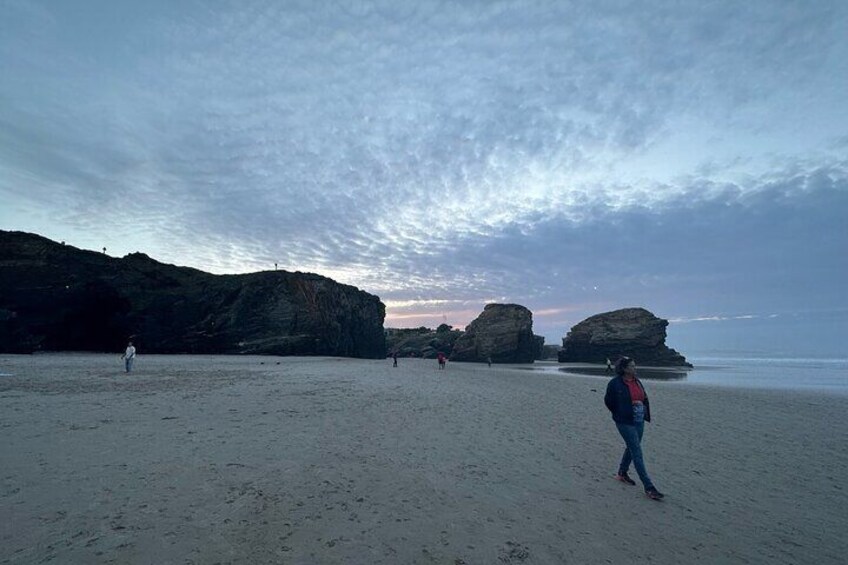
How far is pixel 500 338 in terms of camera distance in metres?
84.9

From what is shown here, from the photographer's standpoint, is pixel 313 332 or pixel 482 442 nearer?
pixel 482 442

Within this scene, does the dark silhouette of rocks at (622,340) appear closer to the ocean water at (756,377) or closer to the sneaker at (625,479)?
the ocean water at (756,377)

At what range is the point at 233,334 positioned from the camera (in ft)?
152

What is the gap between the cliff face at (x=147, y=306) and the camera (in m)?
37.2

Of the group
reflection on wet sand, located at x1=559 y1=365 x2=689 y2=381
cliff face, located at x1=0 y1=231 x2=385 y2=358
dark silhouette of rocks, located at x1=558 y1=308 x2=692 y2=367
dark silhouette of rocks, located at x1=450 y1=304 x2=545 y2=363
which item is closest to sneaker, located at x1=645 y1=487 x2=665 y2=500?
reflection on wet sand, located at x1=559 y1=365 x2=689 y2=381

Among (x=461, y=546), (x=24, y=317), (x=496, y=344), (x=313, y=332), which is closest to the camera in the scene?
(x=461, y=546)

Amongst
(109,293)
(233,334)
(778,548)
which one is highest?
(109,293)

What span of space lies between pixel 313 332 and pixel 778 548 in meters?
48.6

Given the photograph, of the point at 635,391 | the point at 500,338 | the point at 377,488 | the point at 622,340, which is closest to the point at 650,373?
the point at 622,340

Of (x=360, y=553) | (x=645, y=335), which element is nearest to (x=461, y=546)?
(x=360, y=553)

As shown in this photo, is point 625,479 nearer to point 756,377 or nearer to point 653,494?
point 653,494

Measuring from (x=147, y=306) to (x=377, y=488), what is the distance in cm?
4636

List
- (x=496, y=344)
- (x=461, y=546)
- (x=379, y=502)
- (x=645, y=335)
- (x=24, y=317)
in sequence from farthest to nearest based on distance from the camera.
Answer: (x=496, y=344)
(x=645, y=335)
(x=24, y=317)
(x=379, y=502)
(x=461, y=546)

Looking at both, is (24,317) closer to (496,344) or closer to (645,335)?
(496,344)
